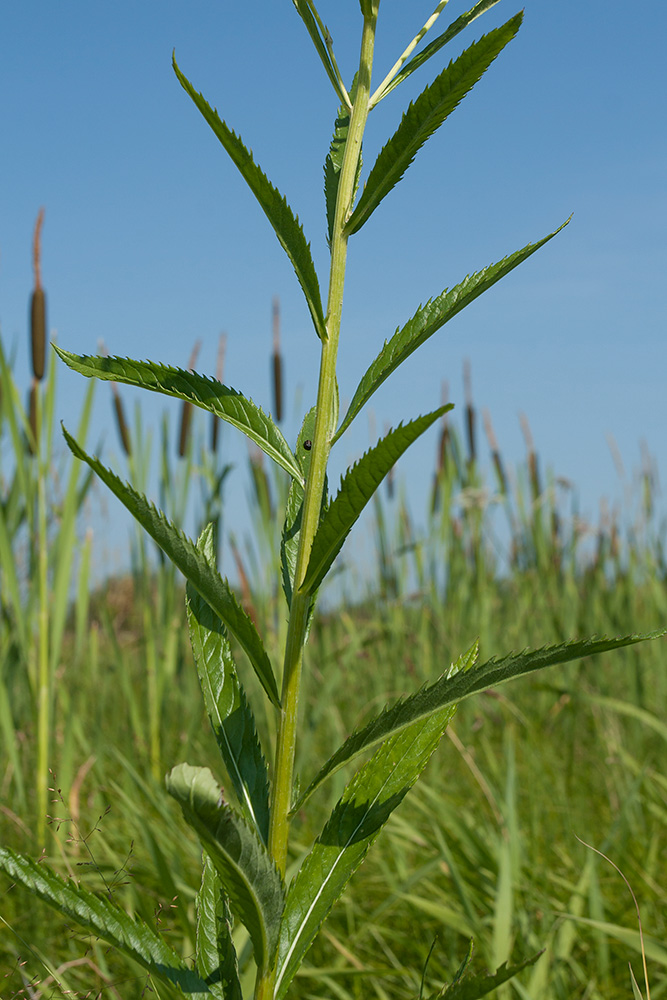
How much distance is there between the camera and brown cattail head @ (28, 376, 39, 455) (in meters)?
1.66

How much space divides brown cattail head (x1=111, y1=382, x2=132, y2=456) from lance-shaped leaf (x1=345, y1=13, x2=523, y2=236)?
1.96m

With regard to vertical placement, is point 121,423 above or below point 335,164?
above

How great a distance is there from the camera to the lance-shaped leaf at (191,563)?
0.45 meters

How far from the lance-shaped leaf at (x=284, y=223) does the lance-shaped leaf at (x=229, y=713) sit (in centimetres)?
18

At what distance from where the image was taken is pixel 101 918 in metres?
0.48

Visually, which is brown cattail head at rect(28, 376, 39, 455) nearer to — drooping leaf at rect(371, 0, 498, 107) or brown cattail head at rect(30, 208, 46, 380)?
brown cattail head at rect(30, 208, 46, 380)

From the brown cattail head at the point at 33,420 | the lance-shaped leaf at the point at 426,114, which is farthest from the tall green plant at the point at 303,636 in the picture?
the brown cattail head at the point at 33,420

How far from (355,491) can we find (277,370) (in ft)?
6.25

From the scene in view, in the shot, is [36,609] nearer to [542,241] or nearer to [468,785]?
[468,785]

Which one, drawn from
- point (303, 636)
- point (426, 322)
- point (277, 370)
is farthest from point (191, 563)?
point (277, 370)

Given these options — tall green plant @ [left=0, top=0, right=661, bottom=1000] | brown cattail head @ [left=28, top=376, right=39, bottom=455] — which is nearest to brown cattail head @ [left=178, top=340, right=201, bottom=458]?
brown cattail head @ [left=28, top=376, right=39, bottom=455]

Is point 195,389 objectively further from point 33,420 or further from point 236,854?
point 33,420

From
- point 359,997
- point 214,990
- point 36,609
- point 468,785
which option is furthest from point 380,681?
point 214,990

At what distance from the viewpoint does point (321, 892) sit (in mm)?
546
